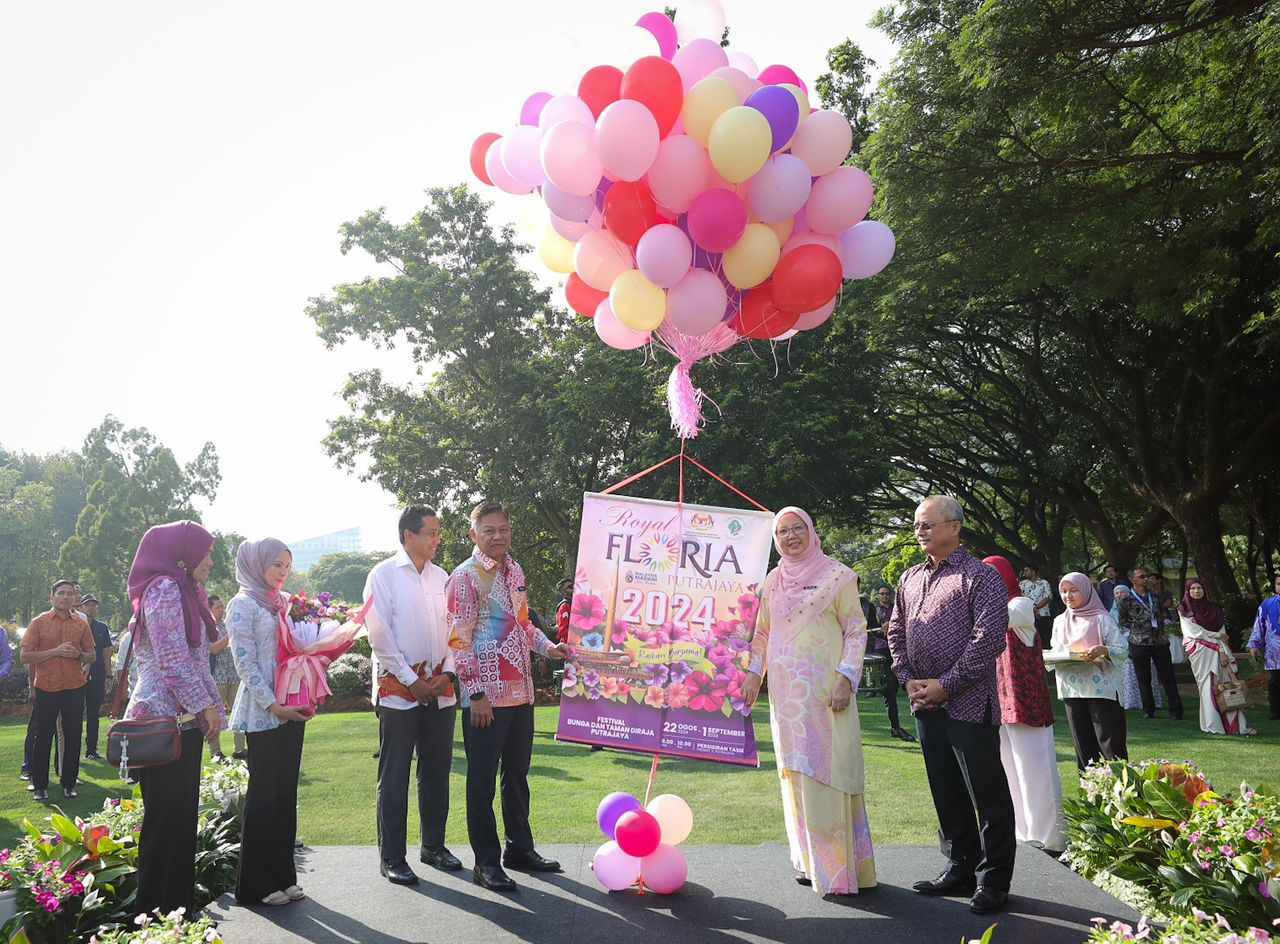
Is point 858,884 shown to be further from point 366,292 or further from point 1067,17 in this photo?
point 366,292

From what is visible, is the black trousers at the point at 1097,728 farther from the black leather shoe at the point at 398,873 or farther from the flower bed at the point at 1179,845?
the black leather shoe at the point at 398,873

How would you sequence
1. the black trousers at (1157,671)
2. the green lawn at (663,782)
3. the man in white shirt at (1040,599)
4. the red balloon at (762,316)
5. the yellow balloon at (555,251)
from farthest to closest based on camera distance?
the man in white shirt at (1040,599), the black trousers at (1157,671), the green lawn at (663,782), the yellow balloon at (555,251), the red balloon at (762,316)

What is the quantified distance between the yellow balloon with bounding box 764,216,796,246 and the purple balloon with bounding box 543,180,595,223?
3.08ft

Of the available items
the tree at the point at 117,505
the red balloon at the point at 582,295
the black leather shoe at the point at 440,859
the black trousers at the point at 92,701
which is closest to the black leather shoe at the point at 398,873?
the black leather shoe at the point at 440,859

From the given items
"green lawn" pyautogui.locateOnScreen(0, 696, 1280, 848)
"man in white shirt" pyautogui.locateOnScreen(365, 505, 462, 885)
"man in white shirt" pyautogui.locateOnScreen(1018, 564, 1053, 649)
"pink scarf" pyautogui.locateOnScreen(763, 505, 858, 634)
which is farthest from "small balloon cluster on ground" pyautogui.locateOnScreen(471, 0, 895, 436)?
"man in white shirt" pyautogui.locateOnScreen(1018, 564, 1053, 649)

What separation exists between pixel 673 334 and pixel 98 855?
377cm

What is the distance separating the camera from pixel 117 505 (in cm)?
4156

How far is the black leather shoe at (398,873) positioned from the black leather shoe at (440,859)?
0.75 feet

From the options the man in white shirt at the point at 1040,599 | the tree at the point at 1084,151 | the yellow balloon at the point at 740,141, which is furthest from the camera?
the man in white shirt at the point at 1040,599

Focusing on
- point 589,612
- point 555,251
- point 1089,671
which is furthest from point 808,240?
point 1089,671

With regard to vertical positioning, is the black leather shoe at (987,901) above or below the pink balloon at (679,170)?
below

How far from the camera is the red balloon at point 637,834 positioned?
488 cm

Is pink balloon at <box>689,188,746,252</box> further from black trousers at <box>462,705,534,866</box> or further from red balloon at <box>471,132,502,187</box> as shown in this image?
black trousers at <box>462,705,534,866</box>

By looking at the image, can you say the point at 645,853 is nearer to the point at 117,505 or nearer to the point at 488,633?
the point at 488,633
